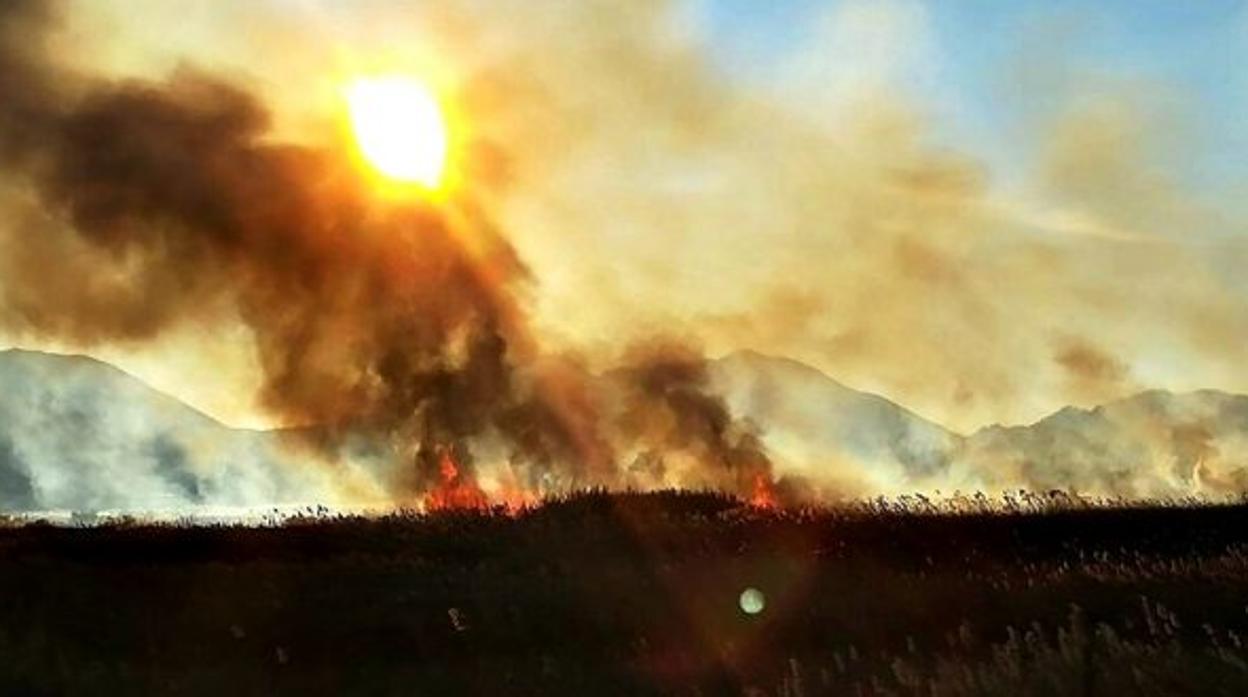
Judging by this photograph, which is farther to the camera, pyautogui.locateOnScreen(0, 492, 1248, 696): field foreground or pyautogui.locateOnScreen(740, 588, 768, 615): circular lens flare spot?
pyautogui.locateOnScreen(740, 588, 768, 615): circular lens flare spot

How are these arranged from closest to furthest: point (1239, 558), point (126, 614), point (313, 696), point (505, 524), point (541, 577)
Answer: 1. point (313, 696)
2. point (1239, 558)
3. point (126, 614)
4. point (541, 577)
5. point (505, 524)

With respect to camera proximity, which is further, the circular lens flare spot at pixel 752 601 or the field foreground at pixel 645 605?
the circular lens flare spot at pixel 752 601

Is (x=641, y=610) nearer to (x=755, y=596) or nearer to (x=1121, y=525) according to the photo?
(x=755, y=596)

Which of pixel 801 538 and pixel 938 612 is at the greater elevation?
pixel 801 538

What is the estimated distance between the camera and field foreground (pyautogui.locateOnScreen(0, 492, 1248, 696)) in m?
23.2

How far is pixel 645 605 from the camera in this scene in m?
→ 35.6

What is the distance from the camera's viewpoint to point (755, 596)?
3666 centimetres

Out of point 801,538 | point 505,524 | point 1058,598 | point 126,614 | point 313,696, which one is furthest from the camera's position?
point 505,524

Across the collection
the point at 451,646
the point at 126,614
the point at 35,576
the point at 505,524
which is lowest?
the point at 451,646

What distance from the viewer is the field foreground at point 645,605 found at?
912 inches

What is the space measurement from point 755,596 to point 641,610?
285 cm

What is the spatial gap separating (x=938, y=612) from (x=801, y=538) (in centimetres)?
1847

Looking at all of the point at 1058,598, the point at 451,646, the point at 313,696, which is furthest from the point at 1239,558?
the point at 313,696

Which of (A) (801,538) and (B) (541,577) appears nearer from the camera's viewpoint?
(B) (541,577)
